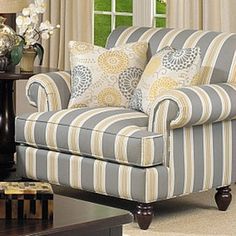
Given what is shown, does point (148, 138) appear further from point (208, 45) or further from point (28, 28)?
point (28, 28)

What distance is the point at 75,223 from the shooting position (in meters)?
2.71

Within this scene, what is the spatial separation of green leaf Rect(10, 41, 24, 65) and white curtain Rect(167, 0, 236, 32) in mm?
1473

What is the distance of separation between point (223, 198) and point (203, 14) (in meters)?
1.70

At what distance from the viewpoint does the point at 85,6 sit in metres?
6.95

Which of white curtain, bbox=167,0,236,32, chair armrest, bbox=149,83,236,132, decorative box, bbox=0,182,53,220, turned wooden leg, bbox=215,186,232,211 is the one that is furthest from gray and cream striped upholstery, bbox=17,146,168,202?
white curtain, bbox=167,0,236,32

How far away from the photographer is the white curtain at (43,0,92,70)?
696 cm

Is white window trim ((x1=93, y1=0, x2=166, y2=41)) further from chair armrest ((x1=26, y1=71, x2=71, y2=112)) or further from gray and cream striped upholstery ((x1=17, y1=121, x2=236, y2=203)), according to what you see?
gray and cream striped upholstery ((x1=17, y1=121, x2=236, y2=203))

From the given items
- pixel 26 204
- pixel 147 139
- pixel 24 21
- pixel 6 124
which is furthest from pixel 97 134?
pixel 26 204

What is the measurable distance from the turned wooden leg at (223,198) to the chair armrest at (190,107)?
1.46 ft

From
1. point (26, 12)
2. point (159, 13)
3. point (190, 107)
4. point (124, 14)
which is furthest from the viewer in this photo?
point (124, 14)

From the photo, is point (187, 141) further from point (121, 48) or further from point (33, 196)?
point (33, 196)

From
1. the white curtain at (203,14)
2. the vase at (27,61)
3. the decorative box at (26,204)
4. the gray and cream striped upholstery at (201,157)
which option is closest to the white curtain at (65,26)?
the white curtain at (203,14)

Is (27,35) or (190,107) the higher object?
(27,35)

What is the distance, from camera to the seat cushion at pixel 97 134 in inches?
169
